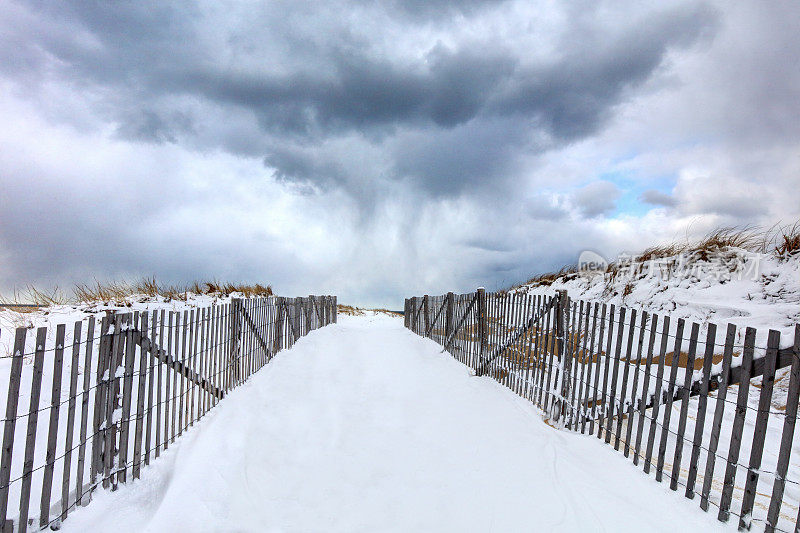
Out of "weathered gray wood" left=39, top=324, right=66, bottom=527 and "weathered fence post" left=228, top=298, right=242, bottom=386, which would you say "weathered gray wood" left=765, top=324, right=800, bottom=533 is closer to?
"weathered gray wood" left=39, top=324, right=66, bottom=527

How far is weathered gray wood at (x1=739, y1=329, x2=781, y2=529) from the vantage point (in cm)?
317

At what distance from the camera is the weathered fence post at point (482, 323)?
363 inches

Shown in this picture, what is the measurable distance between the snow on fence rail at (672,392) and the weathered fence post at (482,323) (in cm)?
2

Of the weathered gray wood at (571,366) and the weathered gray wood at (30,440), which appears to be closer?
the weathered gray wood at (30,440)

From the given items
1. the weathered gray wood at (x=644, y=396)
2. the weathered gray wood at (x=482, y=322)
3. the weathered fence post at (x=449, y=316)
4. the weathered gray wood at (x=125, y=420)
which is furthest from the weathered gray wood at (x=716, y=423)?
the weathered fence post at (x=449, y=316)

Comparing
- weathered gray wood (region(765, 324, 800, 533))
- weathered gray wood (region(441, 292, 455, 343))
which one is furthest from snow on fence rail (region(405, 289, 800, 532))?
weathered gray wood (region(441, 292, 455, 343))

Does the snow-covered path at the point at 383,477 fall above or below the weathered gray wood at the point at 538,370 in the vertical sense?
below

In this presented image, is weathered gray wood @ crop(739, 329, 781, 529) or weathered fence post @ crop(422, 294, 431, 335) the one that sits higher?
weathered gray wood @ crop(739, 329, 781, 529)

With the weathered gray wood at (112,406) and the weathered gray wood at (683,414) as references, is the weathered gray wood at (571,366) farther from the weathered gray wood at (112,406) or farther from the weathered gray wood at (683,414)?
the weathered gray wood at (112,406)

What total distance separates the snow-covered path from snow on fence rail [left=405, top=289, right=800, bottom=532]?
32 cm

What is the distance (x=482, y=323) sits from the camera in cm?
947

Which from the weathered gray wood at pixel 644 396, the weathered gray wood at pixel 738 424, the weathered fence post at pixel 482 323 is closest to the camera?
the weathered gray wood at pixel 738 424

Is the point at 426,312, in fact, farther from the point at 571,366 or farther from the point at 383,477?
the point at 383,477

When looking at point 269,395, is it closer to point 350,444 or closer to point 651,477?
point 350,444
